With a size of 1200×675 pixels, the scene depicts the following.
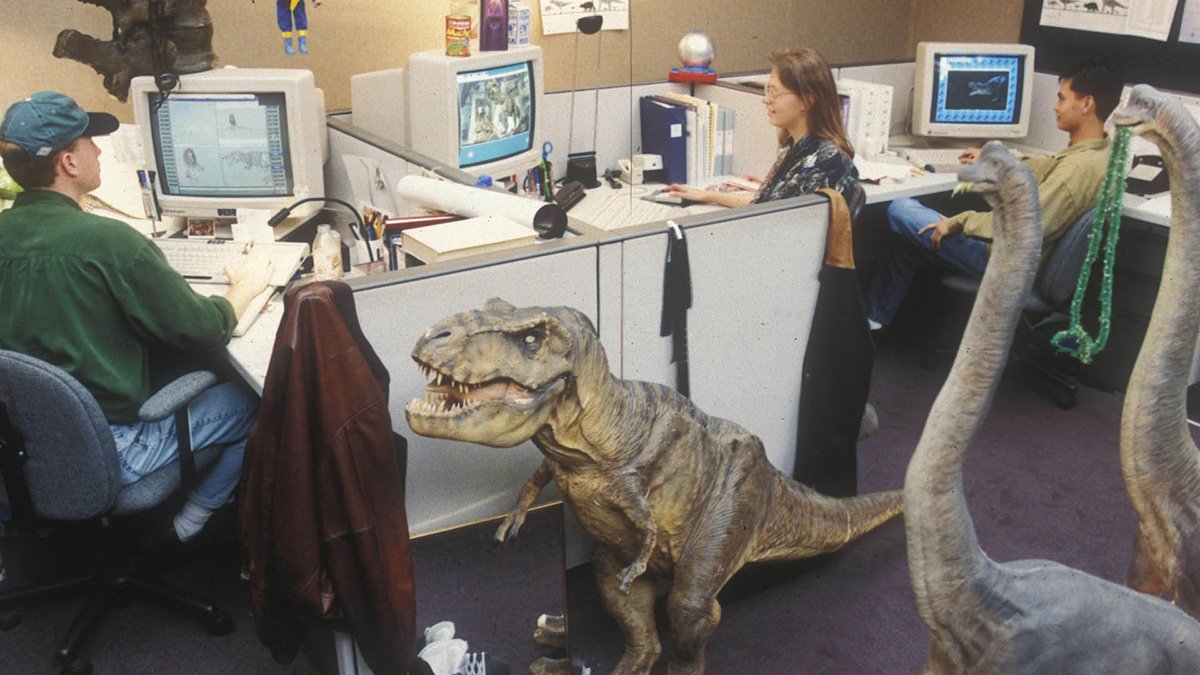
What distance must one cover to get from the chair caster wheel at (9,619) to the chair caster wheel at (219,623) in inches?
18.4

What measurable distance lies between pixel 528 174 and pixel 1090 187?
1.84 m

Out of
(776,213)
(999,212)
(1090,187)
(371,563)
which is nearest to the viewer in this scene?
(999,212)

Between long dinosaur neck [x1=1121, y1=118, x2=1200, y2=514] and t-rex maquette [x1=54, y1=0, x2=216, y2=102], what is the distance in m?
2.62

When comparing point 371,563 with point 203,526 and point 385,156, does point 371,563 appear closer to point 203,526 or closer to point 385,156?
point 203,526

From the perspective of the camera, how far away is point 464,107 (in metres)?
3.07

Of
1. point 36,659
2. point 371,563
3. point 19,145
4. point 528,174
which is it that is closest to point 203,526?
point 36,659

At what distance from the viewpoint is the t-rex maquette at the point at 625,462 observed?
169cm

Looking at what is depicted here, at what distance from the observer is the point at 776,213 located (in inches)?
89.8

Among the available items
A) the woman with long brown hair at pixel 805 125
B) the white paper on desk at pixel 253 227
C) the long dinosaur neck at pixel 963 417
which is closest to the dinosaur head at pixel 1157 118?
the long dinosaur neck at pixel 963 417

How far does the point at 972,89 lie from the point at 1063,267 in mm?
1261

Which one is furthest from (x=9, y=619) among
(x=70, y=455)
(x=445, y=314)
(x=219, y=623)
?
(x=445, y=314)

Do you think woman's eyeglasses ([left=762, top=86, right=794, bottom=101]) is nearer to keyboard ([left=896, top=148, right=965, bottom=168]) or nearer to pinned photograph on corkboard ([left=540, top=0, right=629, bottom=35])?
keyboard ([left=896, top=148, right=965, bottom=168])

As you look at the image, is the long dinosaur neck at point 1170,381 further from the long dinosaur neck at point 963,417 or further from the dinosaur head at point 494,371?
the dinosaur head at point 494,371

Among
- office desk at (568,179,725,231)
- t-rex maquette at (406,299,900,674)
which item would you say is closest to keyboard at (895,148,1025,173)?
office desk at (568,179,725,231)
